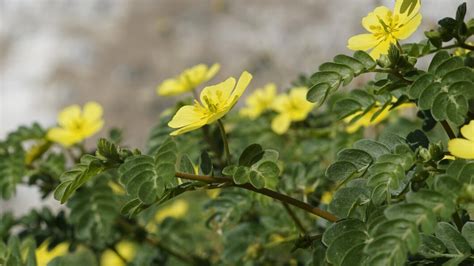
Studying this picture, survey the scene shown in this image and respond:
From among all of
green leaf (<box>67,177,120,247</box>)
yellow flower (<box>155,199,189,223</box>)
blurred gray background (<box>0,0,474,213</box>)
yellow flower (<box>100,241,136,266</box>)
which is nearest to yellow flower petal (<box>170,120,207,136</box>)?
green leaf (<box>67,177,120,247</box>)

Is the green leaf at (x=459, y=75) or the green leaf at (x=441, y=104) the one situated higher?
the green leaf at (x=459, y=75)

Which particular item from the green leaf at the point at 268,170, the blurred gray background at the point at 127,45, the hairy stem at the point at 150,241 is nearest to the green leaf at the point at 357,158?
the green leaf at the point at 268,170

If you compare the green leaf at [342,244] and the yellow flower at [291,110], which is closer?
the green leaf at [342,244]

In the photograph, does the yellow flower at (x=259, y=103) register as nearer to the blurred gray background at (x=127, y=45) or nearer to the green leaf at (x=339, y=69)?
the green leaf at (x=339, y=69)

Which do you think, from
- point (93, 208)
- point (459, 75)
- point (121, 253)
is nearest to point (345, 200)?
point (459, 75)

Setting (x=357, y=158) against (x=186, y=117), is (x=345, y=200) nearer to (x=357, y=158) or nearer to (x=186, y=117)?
(x=357, y=158)

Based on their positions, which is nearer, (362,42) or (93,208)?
(362,42)
